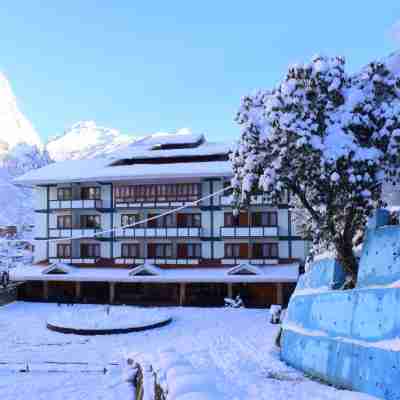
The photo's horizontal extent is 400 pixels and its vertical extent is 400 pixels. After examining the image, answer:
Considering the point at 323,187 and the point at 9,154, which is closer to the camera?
the point at 323,187

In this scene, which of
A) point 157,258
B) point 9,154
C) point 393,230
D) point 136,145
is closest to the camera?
point 393,230

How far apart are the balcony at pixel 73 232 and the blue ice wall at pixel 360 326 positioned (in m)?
25.2

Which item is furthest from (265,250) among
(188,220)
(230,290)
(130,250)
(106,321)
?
(106,321)

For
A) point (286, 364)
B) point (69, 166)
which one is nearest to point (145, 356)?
point (286, 364)

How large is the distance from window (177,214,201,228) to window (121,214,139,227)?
12.5ft

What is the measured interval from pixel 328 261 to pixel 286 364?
4.15m

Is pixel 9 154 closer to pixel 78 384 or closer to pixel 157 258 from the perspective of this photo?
pixel 157 258

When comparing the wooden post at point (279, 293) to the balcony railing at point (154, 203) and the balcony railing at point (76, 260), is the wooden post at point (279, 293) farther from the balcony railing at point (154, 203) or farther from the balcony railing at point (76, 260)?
the balcony railing at point (76, 260)

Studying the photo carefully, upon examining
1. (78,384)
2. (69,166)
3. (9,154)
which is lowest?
(78,384)

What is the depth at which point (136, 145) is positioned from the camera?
1859 inches

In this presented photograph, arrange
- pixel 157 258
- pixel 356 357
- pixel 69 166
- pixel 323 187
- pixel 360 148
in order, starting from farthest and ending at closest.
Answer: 1. pixel 69 166
2. pixel 157 258
3. pixel 323 187
4. pixel 360 148
5. pixel 356 357

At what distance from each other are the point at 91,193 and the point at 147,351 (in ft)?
71.1

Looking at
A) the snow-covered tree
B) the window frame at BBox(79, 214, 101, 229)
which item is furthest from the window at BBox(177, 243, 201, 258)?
the snow-covered tree

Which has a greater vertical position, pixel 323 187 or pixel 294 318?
pixel 323 187
